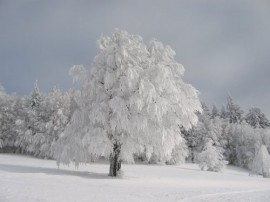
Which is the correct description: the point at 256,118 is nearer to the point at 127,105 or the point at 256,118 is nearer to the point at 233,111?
the point at 233,111

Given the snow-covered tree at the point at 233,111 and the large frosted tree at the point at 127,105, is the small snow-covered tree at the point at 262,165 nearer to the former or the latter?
the large frosted tree at the point at 127,105

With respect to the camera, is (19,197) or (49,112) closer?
(19,197)

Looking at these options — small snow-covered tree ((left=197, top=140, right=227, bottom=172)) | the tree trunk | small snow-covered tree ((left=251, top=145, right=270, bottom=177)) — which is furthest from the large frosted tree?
small snow-covered tree ((left=251, top=145, right=270, bottom=177))

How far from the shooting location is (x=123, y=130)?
25297 mm

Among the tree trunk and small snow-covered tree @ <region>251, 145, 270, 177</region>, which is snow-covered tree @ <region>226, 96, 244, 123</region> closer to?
small snow-covered tree @ <region>251, 145, 270, 177</region>

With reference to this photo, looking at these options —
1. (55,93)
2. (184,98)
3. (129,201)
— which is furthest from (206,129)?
(129,201)

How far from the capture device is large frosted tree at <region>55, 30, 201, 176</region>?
2422 centimetres

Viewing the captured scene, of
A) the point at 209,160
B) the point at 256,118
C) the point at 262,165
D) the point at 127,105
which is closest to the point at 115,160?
the point at 127,105

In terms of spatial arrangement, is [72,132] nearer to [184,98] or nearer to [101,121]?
[101,121]

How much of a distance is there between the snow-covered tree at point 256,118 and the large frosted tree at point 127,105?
100399 millimetres

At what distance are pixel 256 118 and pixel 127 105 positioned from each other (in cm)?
10491

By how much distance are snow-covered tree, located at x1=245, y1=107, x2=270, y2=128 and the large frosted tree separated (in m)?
100

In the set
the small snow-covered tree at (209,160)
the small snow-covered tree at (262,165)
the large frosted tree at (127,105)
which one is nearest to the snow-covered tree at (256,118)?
the small snow-covered tree at (262,165)

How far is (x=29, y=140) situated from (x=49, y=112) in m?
6.39
